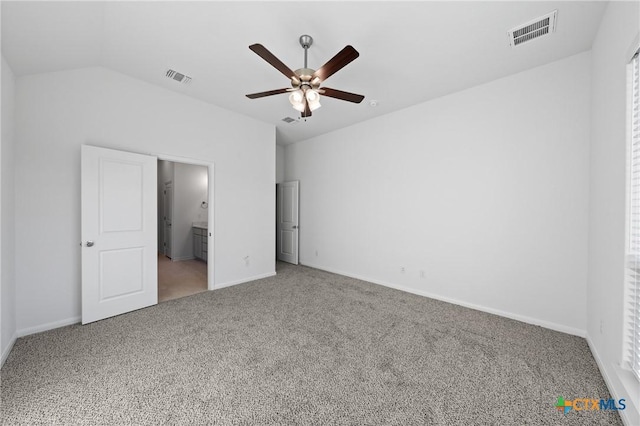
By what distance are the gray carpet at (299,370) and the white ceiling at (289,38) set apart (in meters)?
2.79

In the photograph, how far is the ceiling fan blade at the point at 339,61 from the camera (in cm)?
191

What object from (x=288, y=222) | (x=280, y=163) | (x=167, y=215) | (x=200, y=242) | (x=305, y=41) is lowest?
(x=200, y=242)

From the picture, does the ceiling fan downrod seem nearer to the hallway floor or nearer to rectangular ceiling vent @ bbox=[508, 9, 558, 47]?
rectangular ceiling vent @ bbox=[508, 9, 558, 47]

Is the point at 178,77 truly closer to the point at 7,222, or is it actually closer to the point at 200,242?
the point at 7,222

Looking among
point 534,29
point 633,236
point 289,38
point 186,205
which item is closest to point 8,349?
point 289,38

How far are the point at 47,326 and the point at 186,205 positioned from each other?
4.29m

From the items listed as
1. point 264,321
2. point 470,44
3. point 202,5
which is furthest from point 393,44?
point 264,321

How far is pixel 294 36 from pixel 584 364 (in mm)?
3959

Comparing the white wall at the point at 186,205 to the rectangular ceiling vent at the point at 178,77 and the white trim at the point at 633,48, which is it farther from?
the white trim at the point at 633,48

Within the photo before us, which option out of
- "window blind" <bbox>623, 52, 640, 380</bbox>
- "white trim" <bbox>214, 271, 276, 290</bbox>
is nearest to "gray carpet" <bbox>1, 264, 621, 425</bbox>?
"window blind" <bbox>623, 52, 640, 380</bbox>

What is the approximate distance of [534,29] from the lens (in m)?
2.32

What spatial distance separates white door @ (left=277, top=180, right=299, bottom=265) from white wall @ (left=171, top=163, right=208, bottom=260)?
2331mm

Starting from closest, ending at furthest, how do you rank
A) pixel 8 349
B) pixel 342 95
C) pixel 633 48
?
pixel 633 48, pixel 8 349, pixel 342 95

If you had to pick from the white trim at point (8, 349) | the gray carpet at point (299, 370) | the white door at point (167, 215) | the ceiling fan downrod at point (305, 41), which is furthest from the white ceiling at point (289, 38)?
the white door at point (167, 215)
